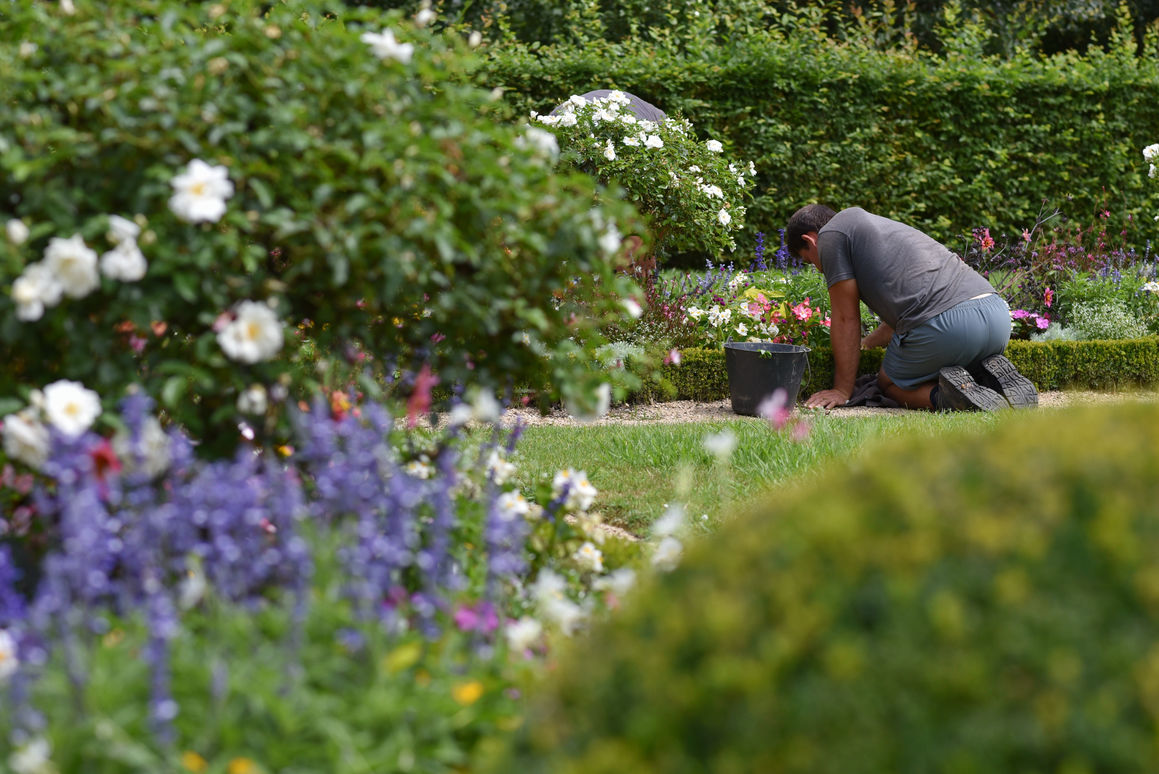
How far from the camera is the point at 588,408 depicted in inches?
94.2

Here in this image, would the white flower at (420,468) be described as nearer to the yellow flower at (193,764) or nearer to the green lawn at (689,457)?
the green lawn at (689,457)

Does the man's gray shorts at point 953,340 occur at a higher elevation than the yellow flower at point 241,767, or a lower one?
lower

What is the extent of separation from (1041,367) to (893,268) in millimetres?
1916

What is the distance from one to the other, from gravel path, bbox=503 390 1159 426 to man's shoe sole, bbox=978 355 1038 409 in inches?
5.3

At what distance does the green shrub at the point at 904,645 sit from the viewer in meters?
1.05

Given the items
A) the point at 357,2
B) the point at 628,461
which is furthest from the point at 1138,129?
the point at 357,2

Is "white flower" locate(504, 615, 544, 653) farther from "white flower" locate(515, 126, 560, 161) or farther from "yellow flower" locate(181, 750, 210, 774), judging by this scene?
"white flower" locate(515, 126, 560, 161)

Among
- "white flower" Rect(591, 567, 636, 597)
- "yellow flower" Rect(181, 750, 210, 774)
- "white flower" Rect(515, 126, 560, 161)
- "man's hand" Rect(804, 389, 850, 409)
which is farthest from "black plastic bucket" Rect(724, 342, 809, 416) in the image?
"yellow flower" Rect(181, 750, 210, 774)

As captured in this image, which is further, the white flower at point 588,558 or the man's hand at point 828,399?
the man's hand at point 828,399

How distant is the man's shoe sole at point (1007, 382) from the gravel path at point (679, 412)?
0.44 ft

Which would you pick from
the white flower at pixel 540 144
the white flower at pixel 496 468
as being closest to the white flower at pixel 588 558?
the white flower at pixel 496 468

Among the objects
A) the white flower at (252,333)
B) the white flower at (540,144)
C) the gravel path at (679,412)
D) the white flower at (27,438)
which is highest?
the white flower at (540,144)

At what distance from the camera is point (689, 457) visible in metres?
4.69

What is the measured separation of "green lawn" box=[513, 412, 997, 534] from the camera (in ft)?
13.4
